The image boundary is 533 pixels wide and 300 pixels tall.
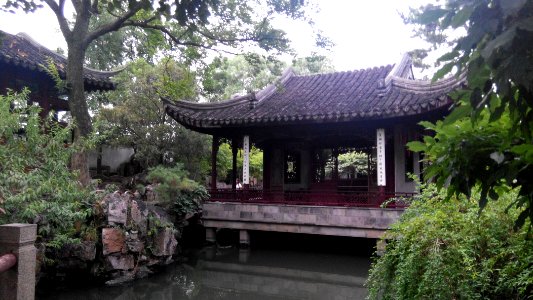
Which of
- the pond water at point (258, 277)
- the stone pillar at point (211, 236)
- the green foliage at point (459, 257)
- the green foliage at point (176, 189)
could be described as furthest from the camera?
the stone pillar at point (211, 236)

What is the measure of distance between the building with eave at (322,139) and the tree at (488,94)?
278 inches

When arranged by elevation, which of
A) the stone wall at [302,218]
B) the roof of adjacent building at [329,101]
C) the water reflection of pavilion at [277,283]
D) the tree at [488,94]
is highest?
the roof of adjacent building at [329,101]

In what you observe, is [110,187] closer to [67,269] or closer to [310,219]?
[67,269]

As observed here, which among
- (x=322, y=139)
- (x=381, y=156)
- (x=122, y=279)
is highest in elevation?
(x=322, y=139)

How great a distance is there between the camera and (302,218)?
9555 mm

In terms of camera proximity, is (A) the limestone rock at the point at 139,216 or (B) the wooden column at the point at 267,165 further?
(B) the wooden column at the point at 267,165

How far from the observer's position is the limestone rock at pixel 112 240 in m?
6.79

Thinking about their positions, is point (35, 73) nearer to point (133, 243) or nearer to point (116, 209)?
point (116, 209)

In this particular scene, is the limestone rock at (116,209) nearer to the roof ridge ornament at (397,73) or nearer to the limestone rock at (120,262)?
the limestone rock at (120,262)

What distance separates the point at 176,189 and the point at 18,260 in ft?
24.2

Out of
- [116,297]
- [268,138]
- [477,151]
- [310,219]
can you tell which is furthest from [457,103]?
[268,138]

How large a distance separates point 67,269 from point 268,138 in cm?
582

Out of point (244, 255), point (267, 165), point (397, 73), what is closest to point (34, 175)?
point (244, 255)

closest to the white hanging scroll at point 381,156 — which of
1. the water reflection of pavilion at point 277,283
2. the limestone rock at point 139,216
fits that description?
the water reflection of pavilion at point 277,283
